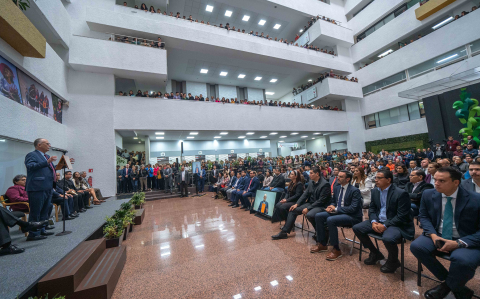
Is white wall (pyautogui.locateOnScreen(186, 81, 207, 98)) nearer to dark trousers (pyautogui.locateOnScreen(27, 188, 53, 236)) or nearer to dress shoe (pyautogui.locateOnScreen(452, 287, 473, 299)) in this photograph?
dark trousers (pyautogui.locateOnScreen(27, 188, 53, 236))

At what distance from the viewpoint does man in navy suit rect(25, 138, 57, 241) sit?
3.48 metres

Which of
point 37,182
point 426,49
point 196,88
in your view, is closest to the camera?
point 37,182

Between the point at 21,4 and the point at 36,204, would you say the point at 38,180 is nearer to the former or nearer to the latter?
the point at 36,204

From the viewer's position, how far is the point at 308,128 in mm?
15836

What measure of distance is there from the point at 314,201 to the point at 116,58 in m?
11.3

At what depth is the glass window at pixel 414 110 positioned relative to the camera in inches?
563

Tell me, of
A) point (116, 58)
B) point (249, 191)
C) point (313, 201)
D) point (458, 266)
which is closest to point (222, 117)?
point (116, 58)

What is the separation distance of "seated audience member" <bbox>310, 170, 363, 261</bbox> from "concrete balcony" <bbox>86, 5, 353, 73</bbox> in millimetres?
11649

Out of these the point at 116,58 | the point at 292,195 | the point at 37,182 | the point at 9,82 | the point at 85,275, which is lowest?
the point at 85,275

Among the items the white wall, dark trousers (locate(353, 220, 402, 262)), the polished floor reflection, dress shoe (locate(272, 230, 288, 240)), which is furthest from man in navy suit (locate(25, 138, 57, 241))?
the white wall

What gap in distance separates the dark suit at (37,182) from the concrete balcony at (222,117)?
25.0ft

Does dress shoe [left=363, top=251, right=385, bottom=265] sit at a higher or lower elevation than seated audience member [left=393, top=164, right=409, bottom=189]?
lower

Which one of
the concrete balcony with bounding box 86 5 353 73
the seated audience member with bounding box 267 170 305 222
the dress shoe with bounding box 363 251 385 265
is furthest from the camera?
the concrete balcony with bounding box 86 5 353 73

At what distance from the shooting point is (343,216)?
3174 mm
